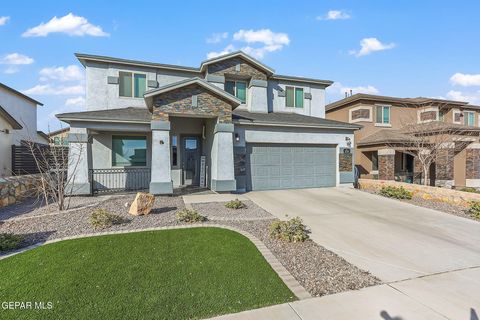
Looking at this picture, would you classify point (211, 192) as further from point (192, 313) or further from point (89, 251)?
point (192, 313)

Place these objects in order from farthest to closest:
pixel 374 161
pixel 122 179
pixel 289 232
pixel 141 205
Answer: pixel 374 161, pixel 122 179, pixel 141 205, pixel 289 232

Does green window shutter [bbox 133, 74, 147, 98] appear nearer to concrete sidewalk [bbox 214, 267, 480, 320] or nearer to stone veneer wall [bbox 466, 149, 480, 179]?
concrete sidewalk [bbox 214, 267, 480, 320]

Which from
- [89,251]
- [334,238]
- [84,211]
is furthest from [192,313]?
[84,211]

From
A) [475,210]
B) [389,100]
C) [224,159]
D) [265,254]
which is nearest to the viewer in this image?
[265,254]

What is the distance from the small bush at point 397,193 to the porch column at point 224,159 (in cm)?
735

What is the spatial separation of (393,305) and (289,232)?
281 cm

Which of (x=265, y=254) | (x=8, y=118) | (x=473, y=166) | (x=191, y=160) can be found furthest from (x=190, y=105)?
(x=473, y=166)

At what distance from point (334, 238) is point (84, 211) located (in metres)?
7.88

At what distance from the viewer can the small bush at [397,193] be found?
38.1ft

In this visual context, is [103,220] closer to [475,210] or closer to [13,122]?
[475,210]

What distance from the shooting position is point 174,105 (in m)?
11.1

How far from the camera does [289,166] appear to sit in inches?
544

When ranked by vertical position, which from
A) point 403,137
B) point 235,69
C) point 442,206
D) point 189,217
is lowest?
point 442,206

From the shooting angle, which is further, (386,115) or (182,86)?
(386,115)
